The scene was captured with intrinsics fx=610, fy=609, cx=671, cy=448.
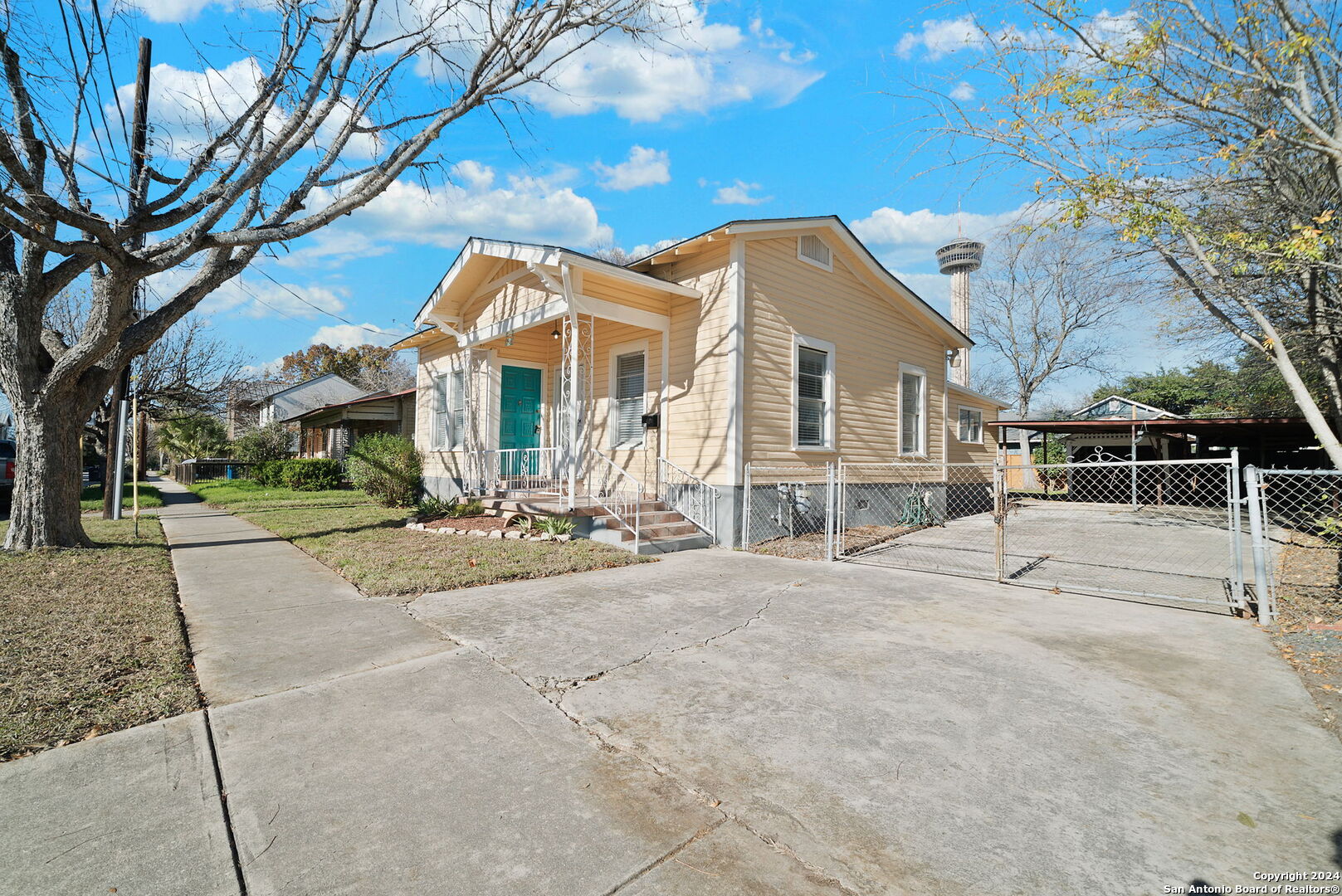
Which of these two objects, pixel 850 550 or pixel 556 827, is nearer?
pixel 556 827

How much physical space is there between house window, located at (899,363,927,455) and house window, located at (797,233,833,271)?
11.2 feet

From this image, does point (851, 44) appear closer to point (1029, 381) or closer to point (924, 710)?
point (924, 710)

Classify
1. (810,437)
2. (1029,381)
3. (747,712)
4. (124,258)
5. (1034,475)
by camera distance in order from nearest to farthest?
1. (747,712)
2. (124,258)
3. (810,437)
4. (1034,475)
5. (1029,381)

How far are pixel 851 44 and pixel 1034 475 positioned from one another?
945 inches

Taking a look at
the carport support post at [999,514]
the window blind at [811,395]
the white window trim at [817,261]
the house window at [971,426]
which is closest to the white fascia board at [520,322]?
the window blind at [811,395]

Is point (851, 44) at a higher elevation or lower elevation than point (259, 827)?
higher

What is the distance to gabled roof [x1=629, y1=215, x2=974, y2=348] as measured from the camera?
925cm

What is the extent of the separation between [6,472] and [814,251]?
1684 cm

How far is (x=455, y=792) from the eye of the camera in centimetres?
247

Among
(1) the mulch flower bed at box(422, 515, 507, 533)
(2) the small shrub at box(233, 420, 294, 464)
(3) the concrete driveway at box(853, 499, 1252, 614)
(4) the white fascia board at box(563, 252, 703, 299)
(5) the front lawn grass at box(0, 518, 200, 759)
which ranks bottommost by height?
(3) the concrete driveway at box(853, 499, 1252, 614)

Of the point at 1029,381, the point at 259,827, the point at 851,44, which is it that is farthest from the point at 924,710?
the point at 1029,381

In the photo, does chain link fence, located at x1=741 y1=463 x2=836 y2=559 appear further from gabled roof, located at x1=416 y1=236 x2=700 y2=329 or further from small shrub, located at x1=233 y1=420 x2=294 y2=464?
small shrub, located at x1=233 y1=420 x2=294 y2=464

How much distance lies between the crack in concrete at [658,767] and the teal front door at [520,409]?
7315 mm

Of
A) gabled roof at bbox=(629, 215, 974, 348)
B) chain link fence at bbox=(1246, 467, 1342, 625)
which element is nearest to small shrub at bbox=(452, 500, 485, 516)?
gabled roof at bbox=(629, 215, 974, 348)
